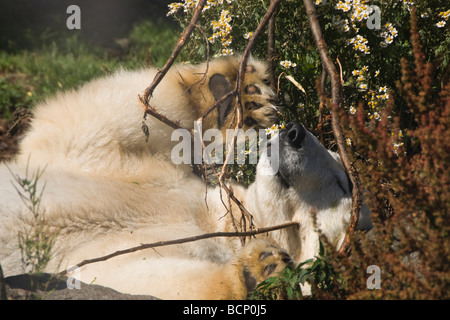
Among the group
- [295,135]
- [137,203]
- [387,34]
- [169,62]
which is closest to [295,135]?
[295,135]

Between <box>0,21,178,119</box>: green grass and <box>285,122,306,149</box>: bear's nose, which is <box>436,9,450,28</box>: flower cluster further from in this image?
<box>0,21,178,119</box>: green grass

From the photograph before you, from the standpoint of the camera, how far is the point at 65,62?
6.47 m

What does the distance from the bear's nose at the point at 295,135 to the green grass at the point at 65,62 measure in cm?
275

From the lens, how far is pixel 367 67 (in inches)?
145

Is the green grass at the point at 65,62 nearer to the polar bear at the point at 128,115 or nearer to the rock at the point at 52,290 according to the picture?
the polar bear at the point at 128,115

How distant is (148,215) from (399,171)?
55.8 inches

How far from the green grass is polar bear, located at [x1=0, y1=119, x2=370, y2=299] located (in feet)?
8.31

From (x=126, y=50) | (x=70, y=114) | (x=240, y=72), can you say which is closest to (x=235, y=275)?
(x=240, y=72)

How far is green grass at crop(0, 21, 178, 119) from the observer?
5711 mm

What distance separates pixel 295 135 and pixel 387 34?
4.27 ft

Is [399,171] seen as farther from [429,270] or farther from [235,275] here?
[235,275]

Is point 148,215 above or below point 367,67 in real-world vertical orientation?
below

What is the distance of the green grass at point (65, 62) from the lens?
5711 mm

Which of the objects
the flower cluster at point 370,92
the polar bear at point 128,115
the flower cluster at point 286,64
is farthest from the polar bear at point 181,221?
the flower cluster at point 286,64
